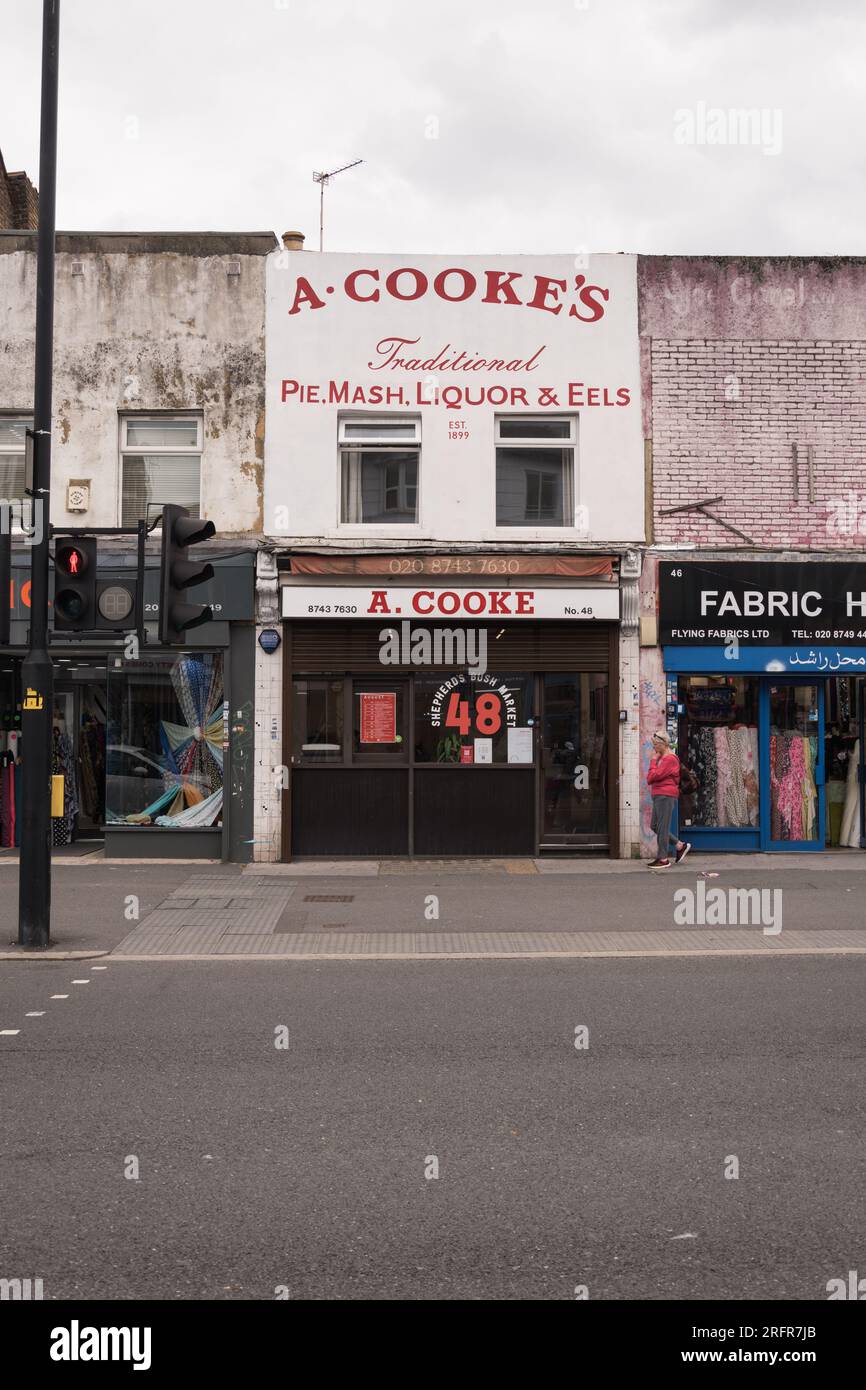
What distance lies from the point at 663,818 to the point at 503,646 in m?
2.95

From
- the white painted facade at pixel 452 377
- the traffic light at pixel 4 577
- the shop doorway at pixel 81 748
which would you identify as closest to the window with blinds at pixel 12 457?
the shop doorway at pixel 81 748

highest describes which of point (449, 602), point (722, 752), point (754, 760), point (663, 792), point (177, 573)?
point (449, 602)

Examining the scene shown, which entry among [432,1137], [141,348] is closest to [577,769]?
[141,348]

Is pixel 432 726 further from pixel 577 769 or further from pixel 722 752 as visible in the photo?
pixel 722 752

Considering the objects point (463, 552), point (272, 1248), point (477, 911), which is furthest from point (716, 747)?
point (272, 1248)

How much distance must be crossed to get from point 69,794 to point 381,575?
5.68m

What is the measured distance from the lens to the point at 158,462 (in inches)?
658

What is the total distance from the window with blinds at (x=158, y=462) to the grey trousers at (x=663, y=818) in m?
6.99

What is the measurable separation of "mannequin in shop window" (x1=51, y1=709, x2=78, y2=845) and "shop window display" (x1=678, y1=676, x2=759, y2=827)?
28.0 feet

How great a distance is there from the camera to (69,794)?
1809 centimetres

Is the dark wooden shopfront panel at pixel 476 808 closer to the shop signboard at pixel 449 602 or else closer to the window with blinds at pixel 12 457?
the shop signboard at pixel 449 602

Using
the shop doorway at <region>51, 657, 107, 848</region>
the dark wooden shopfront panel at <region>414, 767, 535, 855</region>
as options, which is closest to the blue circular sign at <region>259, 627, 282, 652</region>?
the dark wooden shopfront panel at <region>414, 767, 535, 855</region>

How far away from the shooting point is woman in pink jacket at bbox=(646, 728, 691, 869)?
1531 cm

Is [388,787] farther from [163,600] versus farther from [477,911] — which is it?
[163,600]
